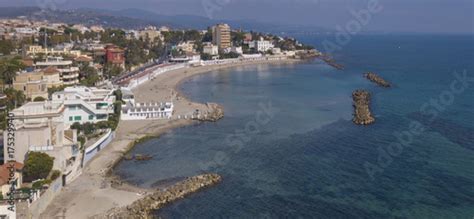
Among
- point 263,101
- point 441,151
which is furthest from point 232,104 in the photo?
point 441,151

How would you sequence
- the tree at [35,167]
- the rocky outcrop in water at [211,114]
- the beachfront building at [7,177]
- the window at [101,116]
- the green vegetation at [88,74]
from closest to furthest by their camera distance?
1. the beachfront building at [7,177]
2. the tree at [35,167]
3. the window at [101,116]
4. the rocky outcrop in water at [211,114]
5. the green vegetation at [88,74]

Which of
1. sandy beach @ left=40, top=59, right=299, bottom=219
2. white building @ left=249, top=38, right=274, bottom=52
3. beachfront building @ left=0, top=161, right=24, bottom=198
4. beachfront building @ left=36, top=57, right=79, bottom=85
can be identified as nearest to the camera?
beachfront building @ left=0, top=161, right=24, bottom=198

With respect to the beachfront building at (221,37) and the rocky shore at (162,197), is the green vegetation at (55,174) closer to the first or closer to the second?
the rocky shore at (162,197)

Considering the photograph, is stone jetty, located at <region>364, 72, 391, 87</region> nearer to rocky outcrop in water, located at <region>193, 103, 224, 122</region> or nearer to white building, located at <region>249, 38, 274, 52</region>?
rocky outcrop in water, located at <region>193, 103, 224, 122</region>

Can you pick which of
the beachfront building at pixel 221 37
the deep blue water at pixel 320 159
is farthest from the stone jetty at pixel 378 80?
the beachfront building at pixel 221 37

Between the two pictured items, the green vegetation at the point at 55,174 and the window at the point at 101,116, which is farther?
the window at the point at 101,116

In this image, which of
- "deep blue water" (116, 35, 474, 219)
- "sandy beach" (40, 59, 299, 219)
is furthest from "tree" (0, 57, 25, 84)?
"deep blue water" (116, 35, 474, 219)
